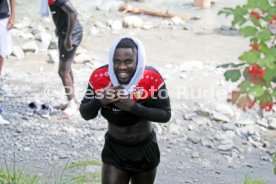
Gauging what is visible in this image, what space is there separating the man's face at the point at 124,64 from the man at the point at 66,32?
9.48ft

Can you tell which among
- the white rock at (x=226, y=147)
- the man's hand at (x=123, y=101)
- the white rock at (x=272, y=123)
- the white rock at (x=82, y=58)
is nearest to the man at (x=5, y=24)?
the white rock at (x=226, y=147)

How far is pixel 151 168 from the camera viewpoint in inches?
148

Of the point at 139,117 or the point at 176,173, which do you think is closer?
the point at 139,117

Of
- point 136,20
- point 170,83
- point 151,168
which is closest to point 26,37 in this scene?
point 136,20

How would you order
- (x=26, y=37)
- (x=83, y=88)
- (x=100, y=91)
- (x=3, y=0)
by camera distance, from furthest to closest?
(x=26, y=37), (x=83, y=88), (x=3, y=0), (x=100, y=91)

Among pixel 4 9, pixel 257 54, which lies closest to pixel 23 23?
pixel 4 9

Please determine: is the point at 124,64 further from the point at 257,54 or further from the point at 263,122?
the point at 263,122

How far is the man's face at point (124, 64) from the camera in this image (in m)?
3.46

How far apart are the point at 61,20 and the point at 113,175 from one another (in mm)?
3099

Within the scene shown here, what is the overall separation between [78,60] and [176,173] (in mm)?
4346

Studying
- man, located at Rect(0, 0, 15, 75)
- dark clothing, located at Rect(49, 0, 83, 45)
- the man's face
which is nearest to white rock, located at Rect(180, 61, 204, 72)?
dark clothing, located at Rect(49, 0, 83, 45)

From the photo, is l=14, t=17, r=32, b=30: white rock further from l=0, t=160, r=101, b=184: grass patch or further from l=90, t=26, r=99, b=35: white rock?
l=0, t=160, r=101, b=184: grass patch

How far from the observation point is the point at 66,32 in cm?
639

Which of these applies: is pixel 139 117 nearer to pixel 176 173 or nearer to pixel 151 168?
pixel 151 168
